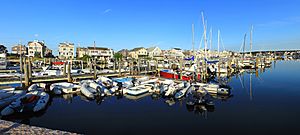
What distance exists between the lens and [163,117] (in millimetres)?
15906

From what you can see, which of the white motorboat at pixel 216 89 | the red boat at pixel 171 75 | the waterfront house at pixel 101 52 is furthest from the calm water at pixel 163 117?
the waterfront house at pixel 101 52

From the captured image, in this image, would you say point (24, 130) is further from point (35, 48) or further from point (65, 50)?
point (35, 48)

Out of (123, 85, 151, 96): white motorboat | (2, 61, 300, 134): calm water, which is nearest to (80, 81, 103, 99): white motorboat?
(2, 61, 300, 134): calm water

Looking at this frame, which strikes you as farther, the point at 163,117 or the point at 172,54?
the point at 172,54

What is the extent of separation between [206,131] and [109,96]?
15.0m

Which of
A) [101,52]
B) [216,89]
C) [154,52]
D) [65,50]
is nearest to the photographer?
[216,89]

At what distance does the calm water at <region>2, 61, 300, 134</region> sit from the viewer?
13297 millimetres

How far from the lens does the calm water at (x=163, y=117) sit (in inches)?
523

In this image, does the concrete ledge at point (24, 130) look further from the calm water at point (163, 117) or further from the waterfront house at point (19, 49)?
the waterfront house at point (19, 49)

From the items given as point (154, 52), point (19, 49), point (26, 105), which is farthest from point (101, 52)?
point (26, 105)

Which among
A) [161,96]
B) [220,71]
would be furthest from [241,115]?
[220,71]

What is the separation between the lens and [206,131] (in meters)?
12.9

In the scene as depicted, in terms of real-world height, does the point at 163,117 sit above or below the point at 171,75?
below

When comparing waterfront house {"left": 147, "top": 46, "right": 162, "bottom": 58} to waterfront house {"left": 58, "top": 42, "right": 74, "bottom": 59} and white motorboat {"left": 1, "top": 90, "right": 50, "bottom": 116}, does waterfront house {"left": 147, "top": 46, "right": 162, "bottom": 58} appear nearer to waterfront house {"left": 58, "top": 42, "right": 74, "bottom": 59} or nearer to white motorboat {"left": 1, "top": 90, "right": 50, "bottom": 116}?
waterfront house {"left": 58, "top": 42, "right": 74, "bottom": 59}
